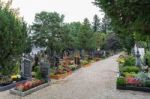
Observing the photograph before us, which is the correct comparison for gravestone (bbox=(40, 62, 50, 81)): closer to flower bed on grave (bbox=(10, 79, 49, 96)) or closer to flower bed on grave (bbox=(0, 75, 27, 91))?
flower bed on grave (bbox=(10, 79, 49, 96))

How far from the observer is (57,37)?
36000mm

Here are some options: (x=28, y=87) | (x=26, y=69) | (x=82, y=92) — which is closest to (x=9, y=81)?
(x=28, y=87)

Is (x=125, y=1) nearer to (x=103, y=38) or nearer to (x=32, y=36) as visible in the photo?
(x=32, y=36)

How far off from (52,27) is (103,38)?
4903cm

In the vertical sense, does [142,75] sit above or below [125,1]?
below

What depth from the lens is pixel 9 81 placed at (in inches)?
758

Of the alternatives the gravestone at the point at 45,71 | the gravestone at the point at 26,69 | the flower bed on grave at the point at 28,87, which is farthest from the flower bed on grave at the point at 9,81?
the gravestone at the point at 45,71

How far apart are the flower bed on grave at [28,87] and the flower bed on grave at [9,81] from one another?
91 cm

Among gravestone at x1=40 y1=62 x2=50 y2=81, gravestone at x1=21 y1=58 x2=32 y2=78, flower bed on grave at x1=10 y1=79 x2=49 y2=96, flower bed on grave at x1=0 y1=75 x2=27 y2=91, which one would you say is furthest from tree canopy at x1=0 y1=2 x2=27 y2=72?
flower bed on grave at x1=10 y1=79 x2=49 y2=96

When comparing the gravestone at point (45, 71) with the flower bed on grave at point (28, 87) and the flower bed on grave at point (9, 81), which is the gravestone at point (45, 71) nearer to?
the flower bed on grave at point (28, 87)

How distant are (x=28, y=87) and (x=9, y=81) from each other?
234cm

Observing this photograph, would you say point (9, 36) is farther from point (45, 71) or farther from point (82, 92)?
point (82, 92)

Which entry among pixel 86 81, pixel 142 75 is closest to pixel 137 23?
pixel 142 75

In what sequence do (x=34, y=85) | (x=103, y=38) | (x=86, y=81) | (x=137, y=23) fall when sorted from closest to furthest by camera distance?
(x=137, y=23)
(x=34, y=85)
(x=86, y=81)
(x=103, y=38)
